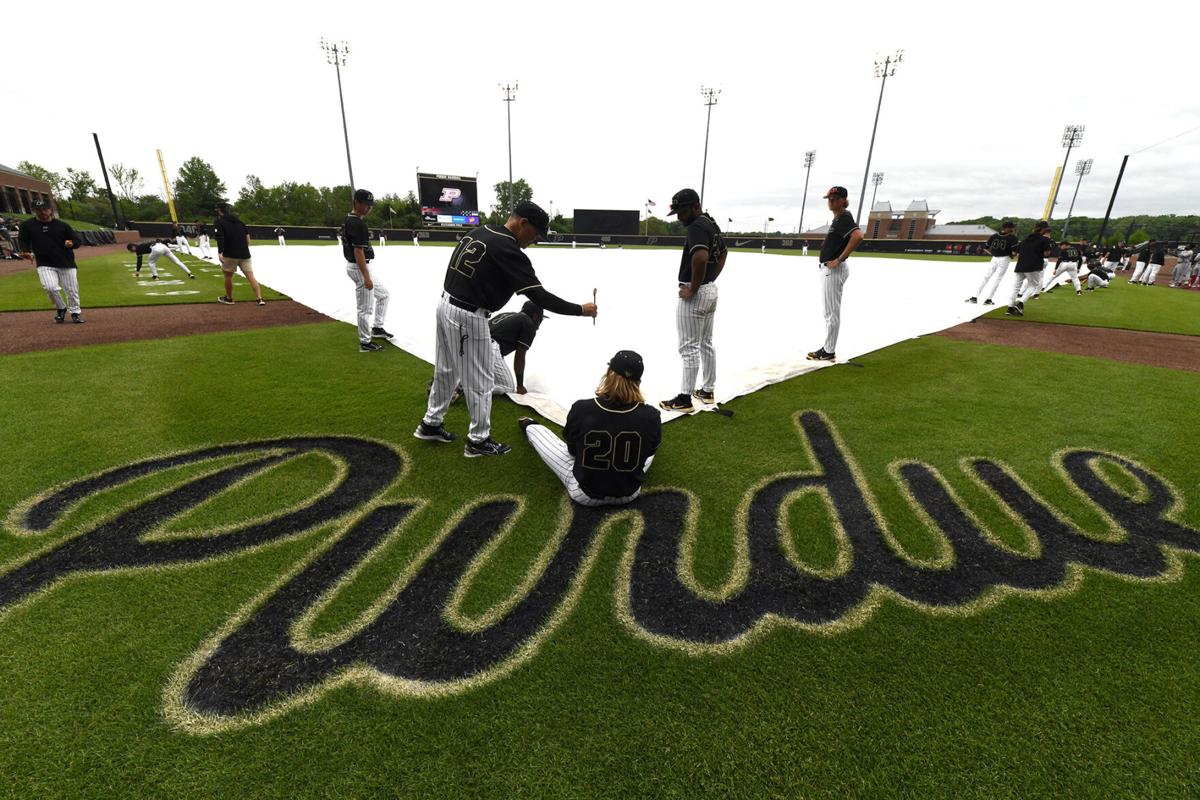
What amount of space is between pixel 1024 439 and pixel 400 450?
583 cm

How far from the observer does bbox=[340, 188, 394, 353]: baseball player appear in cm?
701

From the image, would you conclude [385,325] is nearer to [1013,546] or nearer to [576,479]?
[576,479]

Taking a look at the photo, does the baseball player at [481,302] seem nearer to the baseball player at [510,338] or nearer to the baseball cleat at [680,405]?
the baseball player at [510,338]

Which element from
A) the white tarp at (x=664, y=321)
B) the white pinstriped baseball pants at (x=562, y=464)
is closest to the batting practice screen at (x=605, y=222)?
the white tarp at (x=664, y=321)

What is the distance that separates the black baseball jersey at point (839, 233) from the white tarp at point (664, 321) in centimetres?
156

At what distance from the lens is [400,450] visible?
441 cm

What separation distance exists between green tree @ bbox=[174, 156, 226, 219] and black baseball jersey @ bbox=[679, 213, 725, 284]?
100 metres

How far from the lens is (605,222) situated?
2359 inches

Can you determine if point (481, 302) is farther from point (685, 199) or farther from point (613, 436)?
point (685, 199)

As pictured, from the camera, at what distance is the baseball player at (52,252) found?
816 cm

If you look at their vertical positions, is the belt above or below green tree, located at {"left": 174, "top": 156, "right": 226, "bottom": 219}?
below

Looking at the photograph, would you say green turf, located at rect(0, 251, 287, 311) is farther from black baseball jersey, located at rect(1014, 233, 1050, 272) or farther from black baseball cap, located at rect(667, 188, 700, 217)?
black baseball jersey, located at rect(1014, 233, 1050, 272)

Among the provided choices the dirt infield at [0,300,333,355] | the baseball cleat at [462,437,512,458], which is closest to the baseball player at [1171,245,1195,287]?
the baseball cleat at [462,437,512,458]

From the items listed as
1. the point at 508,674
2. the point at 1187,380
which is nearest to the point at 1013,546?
the point at 508,674
